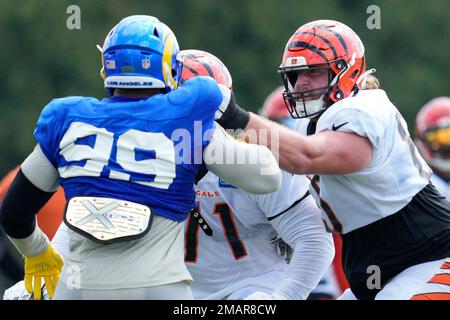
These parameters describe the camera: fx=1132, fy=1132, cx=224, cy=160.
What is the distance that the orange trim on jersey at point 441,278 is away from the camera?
213 inches

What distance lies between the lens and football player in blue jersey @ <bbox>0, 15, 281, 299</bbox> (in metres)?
4.56

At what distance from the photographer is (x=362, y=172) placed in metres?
5.39

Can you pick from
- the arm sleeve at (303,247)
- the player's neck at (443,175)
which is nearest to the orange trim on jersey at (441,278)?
the arm sleeve at (303,247)

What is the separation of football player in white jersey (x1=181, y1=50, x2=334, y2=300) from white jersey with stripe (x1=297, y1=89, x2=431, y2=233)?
0.44 feet

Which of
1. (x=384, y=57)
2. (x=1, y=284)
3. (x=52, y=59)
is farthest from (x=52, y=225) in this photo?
(x=384, y=57)

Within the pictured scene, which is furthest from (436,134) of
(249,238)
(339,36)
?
(249,238)

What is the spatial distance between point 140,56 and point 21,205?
82 centimetres

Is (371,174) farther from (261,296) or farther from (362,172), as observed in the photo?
(261,296)

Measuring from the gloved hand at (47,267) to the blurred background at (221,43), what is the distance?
1364 cm

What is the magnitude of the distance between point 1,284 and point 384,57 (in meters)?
10.5

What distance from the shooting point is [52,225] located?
8.01m

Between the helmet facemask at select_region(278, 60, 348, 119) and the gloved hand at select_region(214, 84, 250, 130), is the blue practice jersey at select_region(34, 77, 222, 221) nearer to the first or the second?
the gloved hand at select_region(214, 84, 250, 130)
